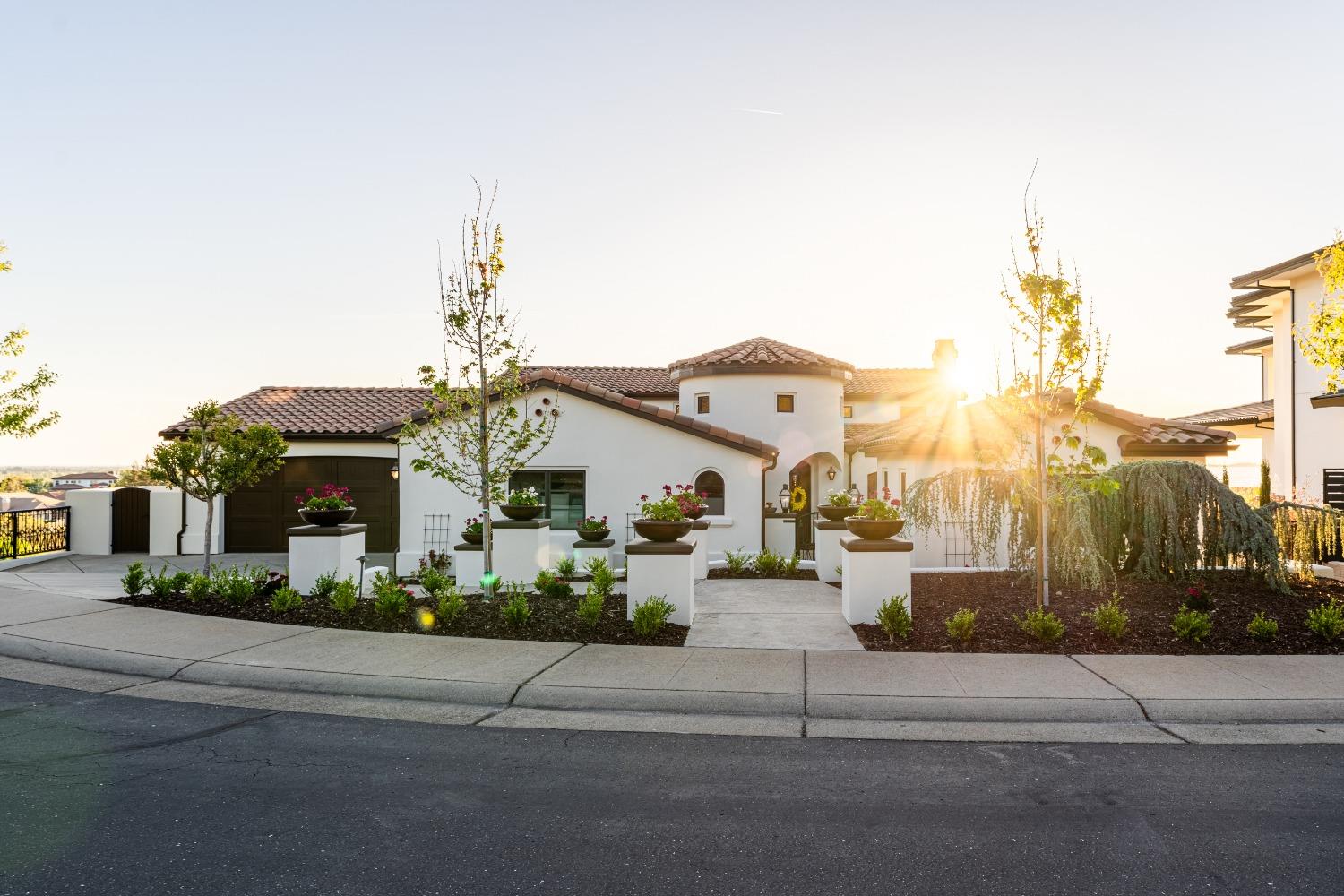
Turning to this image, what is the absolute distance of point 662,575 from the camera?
9.60 metres

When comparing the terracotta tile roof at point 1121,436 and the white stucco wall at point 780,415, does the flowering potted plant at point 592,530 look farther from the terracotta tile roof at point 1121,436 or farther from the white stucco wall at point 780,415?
the white stucco wall at point 780,415

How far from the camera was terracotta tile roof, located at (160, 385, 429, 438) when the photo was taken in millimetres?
22859

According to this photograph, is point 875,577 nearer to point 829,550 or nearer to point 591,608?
point 591,608

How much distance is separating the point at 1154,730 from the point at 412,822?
536cm

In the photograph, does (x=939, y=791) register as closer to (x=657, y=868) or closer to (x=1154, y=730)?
(x=657, y=868)

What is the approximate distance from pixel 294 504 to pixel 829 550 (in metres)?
16.2

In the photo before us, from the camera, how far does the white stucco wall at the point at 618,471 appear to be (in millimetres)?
18688

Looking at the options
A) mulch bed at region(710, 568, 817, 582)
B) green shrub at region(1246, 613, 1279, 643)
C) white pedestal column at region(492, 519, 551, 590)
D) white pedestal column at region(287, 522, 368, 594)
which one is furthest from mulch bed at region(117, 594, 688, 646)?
green shrub at region(1246, 613, 1279, 643)

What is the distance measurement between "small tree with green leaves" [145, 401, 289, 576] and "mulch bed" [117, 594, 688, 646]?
2.13m

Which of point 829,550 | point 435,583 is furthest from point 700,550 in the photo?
point 435,583

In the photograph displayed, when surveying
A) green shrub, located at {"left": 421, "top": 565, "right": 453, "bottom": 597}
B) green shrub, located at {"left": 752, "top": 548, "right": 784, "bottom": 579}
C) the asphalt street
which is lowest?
the asphalt street

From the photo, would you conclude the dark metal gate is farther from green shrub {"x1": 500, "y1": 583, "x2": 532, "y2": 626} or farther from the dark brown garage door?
green shrub {"x1": 500, "y1": 583, "x2": 532, "y2": 626}

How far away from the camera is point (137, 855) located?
399cm

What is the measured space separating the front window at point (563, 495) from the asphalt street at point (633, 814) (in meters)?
12.7
